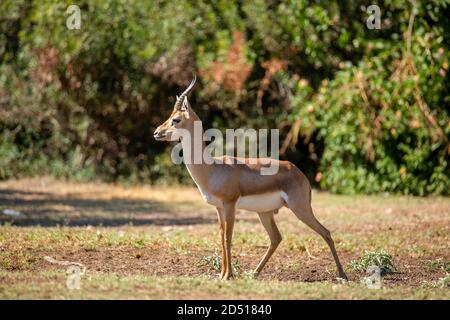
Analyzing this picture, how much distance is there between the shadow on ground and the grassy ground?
0.02 meters

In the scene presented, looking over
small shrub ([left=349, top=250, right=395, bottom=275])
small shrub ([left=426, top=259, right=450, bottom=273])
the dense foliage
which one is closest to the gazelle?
small shrub ([left=349, top=250, right=395, bottom=275])

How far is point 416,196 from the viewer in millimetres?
18031

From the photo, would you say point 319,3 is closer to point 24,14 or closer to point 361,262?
point 24,14

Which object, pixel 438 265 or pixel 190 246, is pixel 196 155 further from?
pixel 438 265

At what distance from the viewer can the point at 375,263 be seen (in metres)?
9.88

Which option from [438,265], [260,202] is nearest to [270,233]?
[260,202]

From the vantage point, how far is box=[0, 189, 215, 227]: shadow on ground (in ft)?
46.8

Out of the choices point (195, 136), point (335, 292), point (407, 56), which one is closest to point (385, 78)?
point (407, 56)

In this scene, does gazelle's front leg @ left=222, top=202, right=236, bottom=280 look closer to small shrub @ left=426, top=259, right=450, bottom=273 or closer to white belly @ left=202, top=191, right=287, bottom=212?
white belly @ left=202, top=191, right=287, bottom=212

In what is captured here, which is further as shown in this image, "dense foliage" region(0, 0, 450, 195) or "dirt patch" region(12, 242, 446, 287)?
"dense foliage" region(0, 0, 450, 195)

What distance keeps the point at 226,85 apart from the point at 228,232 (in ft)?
34.0

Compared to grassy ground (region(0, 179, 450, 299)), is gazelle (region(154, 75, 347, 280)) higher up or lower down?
higher up

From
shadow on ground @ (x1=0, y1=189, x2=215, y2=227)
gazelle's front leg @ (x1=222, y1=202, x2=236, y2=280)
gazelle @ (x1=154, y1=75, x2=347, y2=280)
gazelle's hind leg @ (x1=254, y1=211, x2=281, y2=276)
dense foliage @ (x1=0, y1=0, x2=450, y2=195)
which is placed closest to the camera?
gazelle's front leg @ (x1=222, y1=202, x2=236, y2=280)

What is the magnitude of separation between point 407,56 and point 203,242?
24.5 feet
